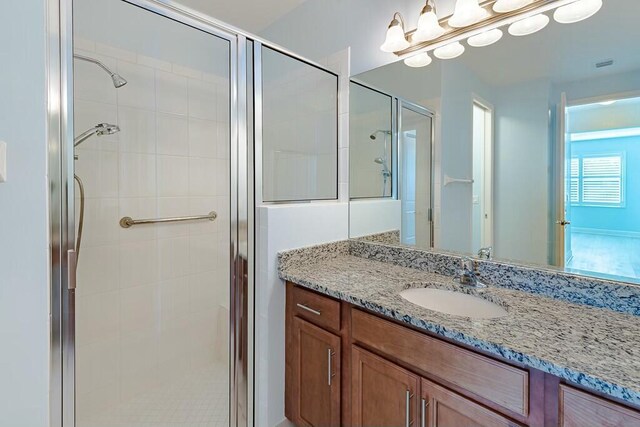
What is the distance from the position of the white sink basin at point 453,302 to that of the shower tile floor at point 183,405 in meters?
0.98

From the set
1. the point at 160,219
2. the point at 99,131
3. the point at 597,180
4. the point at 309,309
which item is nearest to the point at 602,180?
the point at 597,180

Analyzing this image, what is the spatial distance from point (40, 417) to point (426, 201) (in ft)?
5.32

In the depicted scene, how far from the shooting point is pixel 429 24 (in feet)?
4.70

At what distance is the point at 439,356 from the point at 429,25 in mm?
1404

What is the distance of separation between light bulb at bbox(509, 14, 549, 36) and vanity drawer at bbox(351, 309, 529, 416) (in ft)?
3.99

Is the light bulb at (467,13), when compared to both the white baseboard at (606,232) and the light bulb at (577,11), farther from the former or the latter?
the white baseboard at (606,232)

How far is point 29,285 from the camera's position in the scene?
0.80 m

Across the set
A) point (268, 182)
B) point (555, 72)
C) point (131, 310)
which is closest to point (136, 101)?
point (268, 182)

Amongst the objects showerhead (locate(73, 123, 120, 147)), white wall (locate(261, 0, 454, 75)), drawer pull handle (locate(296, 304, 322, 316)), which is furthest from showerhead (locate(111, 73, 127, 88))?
drawer pull handle (locate(296, 304, 322, 316))

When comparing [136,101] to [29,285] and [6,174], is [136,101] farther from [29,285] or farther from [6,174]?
[29,285]

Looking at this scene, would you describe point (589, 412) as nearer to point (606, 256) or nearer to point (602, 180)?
point (606, 256)

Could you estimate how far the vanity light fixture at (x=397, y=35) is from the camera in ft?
5.15

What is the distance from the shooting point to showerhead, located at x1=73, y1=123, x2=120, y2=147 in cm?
132

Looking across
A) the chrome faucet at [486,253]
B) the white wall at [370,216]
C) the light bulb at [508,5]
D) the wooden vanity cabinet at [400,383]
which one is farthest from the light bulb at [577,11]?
the wooden vanity cabinet at [400,383]
